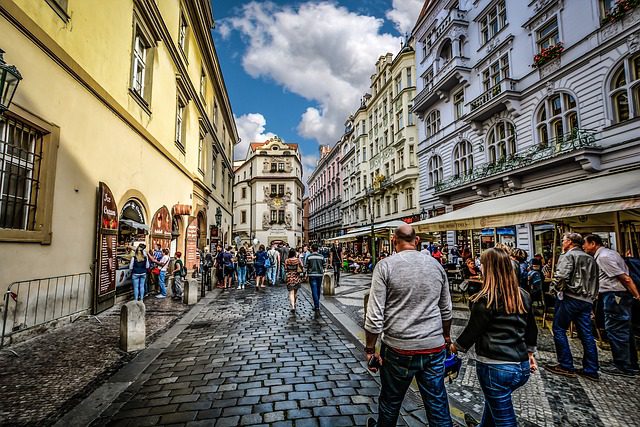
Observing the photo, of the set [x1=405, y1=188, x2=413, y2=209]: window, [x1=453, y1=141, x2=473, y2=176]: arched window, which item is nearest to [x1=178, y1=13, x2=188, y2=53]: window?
[x1=453, y1=141, x2=473, y2=176]: arched window

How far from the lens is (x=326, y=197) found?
65438 millimetres

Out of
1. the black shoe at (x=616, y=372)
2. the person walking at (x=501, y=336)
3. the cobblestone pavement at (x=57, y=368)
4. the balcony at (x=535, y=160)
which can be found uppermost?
the balcony at (x=535, y=160)

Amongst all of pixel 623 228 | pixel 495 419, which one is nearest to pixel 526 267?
pixel 623 228

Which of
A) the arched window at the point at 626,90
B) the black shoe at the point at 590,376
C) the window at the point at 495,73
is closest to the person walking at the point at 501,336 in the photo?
the black shoe at the point at 590,376

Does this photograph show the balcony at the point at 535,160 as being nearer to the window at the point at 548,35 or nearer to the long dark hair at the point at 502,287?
the window at the point at 548,35

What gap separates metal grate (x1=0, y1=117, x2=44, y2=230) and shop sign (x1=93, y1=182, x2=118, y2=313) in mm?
1977

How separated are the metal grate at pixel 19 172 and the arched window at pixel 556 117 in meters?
18.0

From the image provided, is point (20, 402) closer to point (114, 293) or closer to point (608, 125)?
point (114, 293)

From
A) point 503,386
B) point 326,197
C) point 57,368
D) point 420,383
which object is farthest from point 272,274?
point 326,197

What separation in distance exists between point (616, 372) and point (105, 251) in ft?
33.2

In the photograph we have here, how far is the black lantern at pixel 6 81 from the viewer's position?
3.56 m

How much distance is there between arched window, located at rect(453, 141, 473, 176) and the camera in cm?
2163

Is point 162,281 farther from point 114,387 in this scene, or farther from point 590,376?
point 590,376

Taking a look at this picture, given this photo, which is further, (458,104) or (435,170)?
(435,170)
